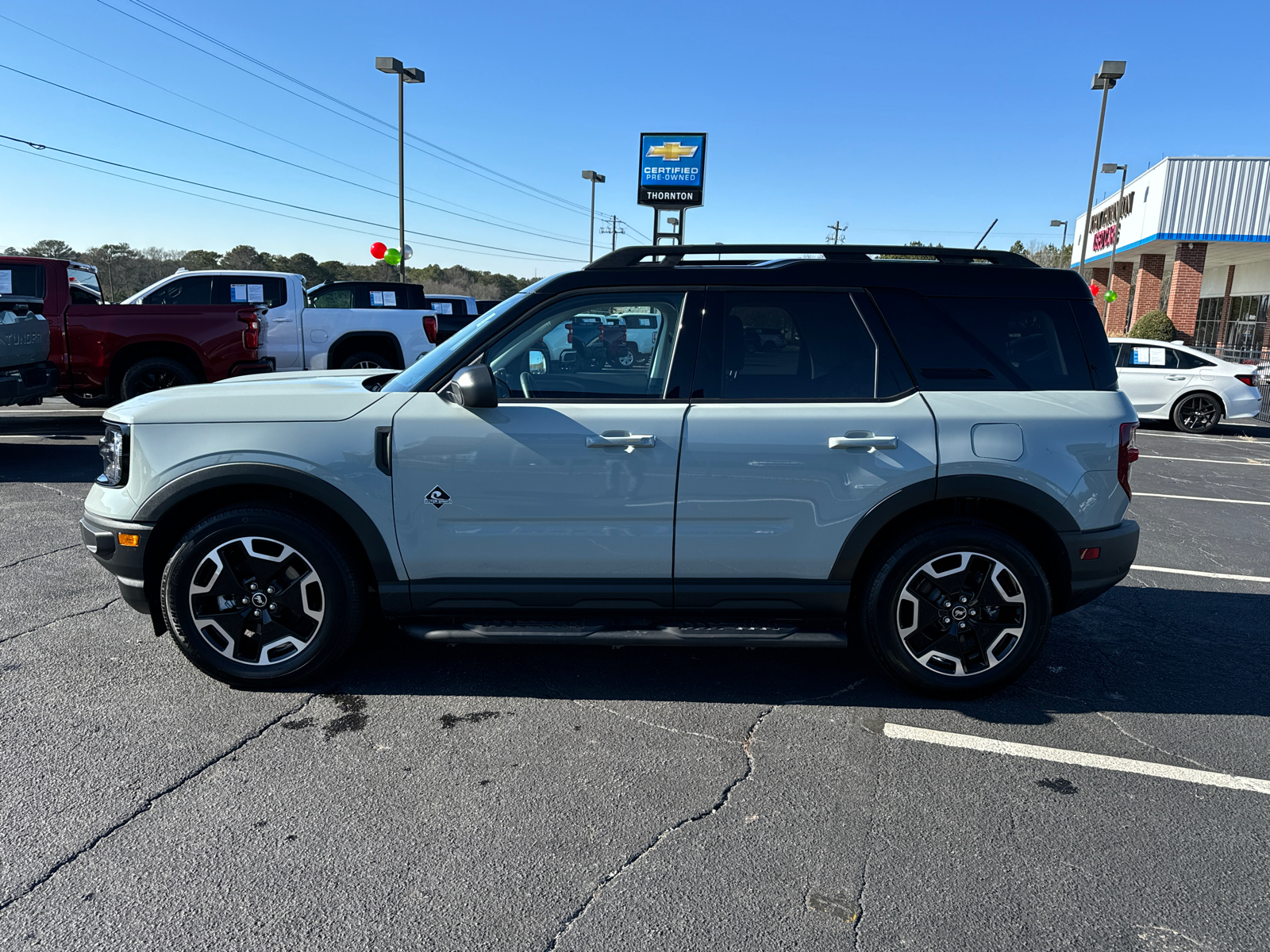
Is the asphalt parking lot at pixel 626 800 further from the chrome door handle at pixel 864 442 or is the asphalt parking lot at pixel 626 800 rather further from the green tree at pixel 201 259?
the green tree at pixel 201 259

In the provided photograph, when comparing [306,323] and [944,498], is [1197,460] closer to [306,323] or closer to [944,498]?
[944,498]

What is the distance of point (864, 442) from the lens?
3.60 metres

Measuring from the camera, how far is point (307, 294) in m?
15.3

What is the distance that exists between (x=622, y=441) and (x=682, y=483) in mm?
311

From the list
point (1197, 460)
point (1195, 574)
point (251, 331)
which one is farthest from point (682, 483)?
point (1197, 460)

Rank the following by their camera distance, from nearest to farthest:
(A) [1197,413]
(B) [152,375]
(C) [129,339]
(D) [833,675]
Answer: (D) [833,675] → (C) [129,339] → (B) [152,375] → (A) [1197,413]

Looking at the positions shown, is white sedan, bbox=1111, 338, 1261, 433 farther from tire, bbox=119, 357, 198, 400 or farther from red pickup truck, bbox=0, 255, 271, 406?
tire, bbox=119, 357, 198, 400

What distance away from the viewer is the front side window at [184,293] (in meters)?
12.7

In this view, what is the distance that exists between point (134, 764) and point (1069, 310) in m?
4.22

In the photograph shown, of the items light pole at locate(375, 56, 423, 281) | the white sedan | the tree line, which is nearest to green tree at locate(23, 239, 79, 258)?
the tree line

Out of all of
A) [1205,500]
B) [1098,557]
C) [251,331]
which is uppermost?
[251,331]

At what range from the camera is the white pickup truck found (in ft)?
42.3

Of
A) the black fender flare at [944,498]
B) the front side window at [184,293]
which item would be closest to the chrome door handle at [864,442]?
the black fender flare at [944,498]

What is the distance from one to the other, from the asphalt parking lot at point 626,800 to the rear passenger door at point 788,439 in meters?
0.71
